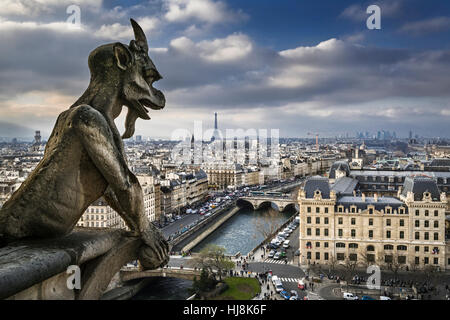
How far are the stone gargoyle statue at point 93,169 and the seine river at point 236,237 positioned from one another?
22.3 meters

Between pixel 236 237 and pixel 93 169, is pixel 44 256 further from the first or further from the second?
pixel 236 237

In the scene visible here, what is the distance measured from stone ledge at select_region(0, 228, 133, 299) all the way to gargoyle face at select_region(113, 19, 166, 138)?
112 centimetres

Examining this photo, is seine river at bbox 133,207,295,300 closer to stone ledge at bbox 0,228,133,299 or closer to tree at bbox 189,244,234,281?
tree at bbox 189,244,234,281

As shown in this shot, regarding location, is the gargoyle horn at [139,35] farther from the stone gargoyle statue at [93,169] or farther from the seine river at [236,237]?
the seine river at [236,237]

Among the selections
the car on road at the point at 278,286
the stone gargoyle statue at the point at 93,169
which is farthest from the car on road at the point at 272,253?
the stone gargoyle statue at the point at 93,169

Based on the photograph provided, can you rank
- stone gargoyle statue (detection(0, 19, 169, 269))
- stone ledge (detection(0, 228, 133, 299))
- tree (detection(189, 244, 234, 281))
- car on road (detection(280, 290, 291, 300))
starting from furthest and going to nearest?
1. tree (detection(189, 244, 234, 281))
2. car on road (detection(280, 290, 291, 300))
3. stone gargoyle statue (detection(0, 19, 169, 269))
4. stone ledge (detection(0, 228, 133, 299))

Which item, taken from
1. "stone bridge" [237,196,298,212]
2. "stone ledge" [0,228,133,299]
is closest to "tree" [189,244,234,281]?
"stone ledge" [0,228,133,299]

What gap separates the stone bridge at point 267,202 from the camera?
63.5 m

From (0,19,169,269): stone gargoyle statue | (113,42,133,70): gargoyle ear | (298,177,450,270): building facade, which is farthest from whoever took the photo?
(298,177,450,270): building facade

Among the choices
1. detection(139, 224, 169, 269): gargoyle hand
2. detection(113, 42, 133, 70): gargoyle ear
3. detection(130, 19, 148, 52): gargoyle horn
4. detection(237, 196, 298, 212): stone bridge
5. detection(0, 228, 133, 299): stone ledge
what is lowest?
detection(237, 196, 298, 212): stone bridge

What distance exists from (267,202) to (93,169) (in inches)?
2578

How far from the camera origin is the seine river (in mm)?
27594

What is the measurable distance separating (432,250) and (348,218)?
6.45m
